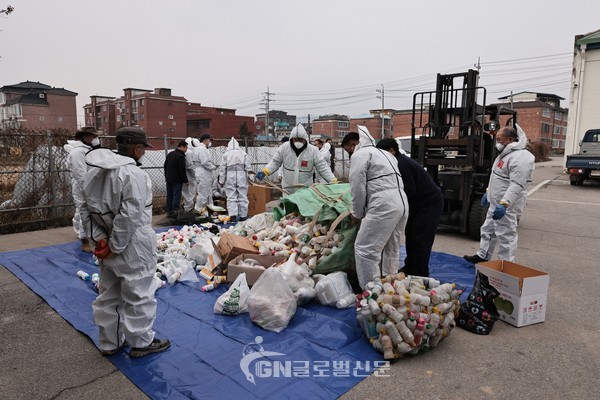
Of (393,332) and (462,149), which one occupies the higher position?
(462,149)

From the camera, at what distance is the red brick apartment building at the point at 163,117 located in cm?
5297

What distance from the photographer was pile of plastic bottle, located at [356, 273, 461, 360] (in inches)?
124

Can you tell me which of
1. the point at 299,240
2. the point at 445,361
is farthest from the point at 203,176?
the point at 445,361

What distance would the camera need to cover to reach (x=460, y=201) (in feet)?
24.8

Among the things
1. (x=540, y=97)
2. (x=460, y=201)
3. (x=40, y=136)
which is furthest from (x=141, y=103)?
(x=540, y=97)

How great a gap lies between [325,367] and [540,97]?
2979 inches

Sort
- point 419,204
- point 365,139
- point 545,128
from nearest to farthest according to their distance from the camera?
point 365,139 < point 419,204 < point 545,128

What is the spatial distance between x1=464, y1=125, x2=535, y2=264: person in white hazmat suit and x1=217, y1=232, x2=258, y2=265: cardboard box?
10.5 ft

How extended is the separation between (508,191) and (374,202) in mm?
2337

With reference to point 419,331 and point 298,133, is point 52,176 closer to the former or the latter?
point 298,133

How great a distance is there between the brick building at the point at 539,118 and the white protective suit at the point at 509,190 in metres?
50.8

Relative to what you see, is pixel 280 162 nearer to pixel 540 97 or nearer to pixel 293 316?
pixel 293 316

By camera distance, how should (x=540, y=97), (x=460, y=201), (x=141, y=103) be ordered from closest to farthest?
(x=460, y=201) < (x=141, y=103) < (x=540, y=97)

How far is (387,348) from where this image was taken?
3141 mm
